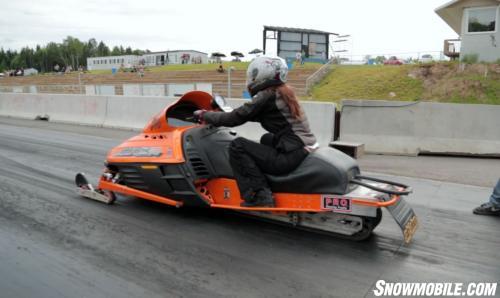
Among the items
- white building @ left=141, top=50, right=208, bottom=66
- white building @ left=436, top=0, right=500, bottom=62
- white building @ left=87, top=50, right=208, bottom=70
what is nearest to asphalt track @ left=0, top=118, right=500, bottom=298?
white building @ left=436, top=0, right=500, bottom=62

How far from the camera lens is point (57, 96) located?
58.3 ft

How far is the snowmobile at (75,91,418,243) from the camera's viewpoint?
4.36 m

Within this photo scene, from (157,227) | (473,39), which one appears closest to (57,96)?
(157,227)

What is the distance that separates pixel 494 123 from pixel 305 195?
701 cm

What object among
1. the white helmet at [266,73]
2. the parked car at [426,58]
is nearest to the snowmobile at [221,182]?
the white helmet at [266,73]

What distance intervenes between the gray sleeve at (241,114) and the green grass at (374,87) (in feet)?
60.1

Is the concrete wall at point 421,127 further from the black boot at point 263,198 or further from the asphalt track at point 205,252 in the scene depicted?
the black boot at point 263,198

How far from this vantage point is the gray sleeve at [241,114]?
14.7 feet

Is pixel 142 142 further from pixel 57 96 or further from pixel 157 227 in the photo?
pixel 57 96

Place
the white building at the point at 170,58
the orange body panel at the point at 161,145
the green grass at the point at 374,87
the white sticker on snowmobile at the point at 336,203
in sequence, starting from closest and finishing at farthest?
1. the white sticker on snowmobile at the point at 336,203
2. the orange body panel at the point at 161,145
3. the green grass at the point at 374,87
4. the white building at the point at 170,58

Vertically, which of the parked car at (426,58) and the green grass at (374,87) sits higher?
the parked car at (426,58)

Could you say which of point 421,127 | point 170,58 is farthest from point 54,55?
point 421,127

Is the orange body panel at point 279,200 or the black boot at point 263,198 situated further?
the black boot at point 263,198

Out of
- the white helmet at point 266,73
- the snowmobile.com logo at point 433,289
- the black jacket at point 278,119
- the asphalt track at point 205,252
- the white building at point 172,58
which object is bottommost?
the snowmobile.com logo at point 433,289
